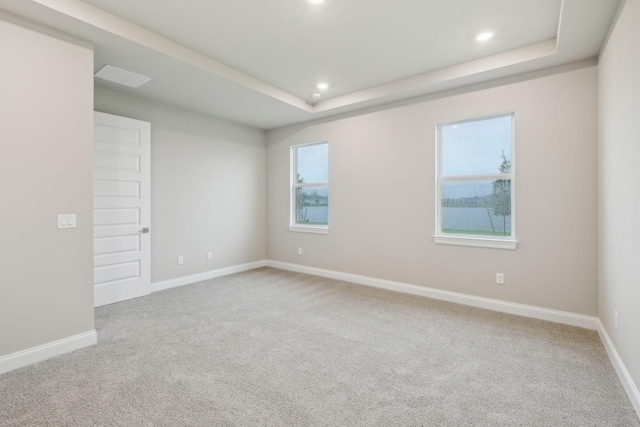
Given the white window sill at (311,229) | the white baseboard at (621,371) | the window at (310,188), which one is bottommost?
the white baseboard at (621,371)

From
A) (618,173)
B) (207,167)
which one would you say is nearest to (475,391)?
(618,173)

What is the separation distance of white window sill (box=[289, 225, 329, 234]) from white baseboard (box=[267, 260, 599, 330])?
2.11ft

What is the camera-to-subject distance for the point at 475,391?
78.5 inches

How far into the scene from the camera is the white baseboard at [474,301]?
10.00 feet

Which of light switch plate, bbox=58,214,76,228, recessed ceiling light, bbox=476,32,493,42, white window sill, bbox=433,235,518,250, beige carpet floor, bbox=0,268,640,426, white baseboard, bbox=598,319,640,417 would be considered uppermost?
recessed ceiling light, bbox=476,32,493,42

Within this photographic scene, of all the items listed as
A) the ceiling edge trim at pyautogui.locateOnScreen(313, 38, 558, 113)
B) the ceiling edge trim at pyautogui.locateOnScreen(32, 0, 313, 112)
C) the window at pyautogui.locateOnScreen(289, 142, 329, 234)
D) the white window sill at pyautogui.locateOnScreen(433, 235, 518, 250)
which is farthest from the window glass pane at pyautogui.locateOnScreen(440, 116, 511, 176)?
the ceiling edge trim at pyautogui.locateOnScreen(32, 0, 313, 112)

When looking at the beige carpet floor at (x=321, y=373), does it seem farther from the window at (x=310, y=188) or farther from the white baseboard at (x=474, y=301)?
the window at (x=310, y=188)

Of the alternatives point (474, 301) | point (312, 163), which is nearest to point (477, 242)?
point (474, 301)

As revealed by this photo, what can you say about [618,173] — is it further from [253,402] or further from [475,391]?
[253,402]

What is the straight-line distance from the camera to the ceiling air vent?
3181mm

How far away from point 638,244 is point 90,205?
13.0ft

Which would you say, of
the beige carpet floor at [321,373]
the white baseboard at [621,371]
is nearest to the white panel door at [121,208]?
the beige carpet floor at [321,373]

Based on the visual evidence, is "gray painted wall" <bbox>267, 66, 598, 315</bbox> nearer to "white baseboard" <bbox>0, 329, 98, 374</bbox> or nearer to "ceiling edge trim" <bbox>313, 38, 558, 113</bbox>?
"ceiling edge trim" <bbox>313, 38, 558, 113</bbox>

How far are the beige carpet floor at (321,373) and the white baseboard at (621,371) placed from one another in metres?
0.05
